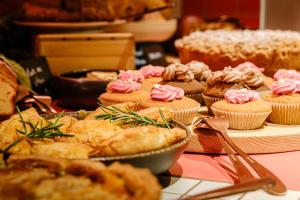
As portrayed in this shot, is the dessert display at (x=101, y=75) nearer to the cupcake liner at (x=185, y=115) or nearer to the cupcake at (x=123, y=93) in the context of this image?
the cupcake at (x=123, y=93)

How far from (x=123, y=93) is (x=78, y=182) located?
39.5 inches

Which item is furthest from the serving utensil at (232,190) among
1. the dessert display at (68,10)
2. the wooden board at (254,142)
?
the dessert display at (68,10)

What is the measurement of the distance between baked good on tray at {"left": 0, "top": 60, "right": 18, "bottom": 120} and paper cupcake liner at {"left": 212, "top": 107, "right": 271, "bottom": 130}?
674 millimetres

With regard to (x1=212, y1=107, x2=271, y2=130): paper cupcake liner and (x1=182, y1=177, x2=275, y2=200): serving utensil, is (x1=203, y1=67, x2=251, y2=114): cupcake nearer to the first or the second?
(x1=212, y1=107, x2=271, y2=130): paper cupcake liner

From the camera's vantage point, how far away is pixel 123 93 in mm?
1919

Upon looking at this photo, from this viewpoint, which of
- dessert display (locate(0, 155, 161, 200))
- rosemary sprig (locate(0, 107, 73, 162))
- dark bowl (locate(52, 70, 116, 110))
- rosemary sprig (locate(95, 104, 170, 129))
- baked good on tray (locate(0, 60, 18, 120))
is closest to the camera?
dessert display (locate(0, 155, 161, 200))

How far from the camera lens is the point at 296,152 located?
5.38ft

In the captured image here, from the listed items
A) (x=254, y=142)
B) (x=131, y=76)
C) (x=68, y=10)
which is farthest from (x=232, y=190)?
(x=68, y=10)

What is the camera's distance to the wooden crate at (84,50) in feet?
9.18

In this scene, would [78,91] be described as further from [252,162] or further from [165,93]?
[252,162]

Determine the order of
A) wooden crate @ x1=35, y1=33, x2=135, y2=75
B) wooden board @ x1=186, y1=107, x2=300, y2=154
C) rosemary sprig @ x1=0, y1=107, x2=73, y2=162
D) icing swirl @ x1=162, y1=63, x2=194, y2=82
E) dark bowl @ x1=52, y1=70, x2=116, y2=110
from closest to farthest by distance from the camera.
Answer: rosemary sprig @ x1=0, y1=107, x2=73, y2=162 → wooden board @ x1=186, y1=107, x2=300, y2=154 → icing swirl @ x1=162, y1=63, x2=194, y2=82 → dark bowl @ x1=52, y1=70, x2=116, y2=110 → wooden crate @ x1=35, y1=33, x2=135, y2=75

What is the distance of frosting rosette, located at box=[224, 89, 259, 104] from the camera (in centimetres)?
176

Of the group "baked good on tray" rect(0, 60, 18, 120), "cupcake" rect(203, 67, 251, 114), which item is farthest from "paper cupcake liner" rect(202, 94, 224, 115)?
"baked good on tray" rect(0, 60, 18, 120)

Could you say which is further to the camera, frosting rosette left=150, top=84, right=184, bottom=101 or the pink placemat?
frosting rosette left=150, top=84, right=184, bottom=101
